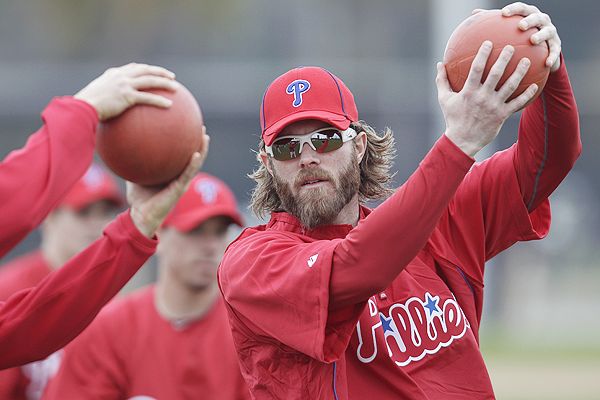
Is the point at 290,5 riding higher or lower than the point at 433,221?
lower

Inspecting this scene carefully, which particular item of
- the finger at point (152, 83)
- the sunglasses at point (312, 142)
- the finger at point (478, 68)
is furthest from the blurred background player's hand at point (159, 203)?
the finger at point (478, 68)

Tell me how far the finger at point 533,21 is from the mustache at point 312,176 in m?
0.92

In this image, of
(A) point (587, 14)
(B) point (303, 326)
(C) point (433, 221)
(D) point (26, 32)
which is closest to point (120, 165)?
(B) point (303, 326)

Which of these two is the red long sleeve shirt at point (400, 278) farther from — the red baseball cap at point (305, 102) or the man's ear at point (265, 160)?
the red baseball cap at point (305, 102)

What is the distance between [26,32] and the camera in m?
21.8

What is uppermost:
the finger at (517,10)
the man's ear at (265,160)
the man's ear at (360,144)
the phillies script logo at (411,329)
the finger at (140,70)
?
the finger at (517,10)

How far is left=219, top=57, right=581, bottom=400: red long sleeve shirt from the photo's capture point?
3625 mm

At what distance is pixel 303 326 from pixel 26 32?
19083 mm

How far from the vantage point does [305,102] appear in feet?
13.9

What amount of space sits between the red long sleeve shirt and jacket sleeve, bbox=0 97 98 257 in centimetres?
83

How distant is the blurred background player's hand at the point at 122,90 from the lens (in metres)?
3.56

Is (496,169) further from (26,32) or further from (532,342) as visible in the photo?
(26,32)

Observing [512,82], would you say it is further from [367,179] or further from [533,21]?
[367,179]

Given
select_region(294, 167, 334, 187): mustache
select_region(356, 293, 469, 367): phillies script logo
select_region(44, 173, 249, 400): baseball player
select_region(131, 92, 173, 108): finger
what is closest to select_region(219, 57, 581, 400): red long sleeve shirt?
select_region(356, 293, 469, 367): phillies script logo
